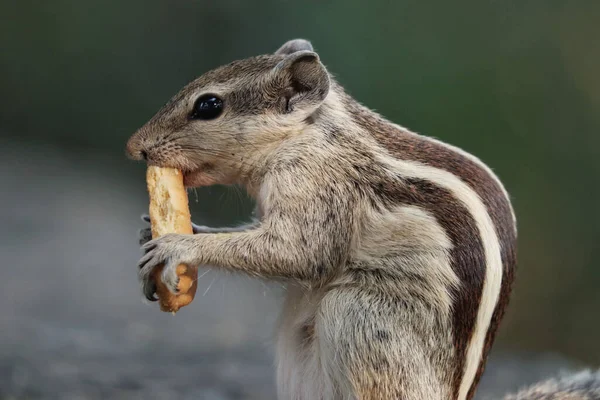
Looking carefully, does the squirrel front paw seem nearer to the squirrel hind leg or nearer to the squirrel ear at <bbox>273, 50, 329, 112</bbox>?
the squirrel hind leg

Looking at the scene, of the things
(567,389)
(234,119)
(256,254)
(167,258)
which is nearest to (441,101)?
(567,389)

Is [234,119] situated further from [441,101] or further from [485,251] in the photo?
[441,101]

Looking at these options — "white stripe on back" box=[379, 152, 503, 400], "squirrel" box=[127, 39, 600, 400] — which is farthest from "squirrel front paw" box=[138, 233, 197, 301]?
"white stripe on back" box=[379, 152, 503, 400]

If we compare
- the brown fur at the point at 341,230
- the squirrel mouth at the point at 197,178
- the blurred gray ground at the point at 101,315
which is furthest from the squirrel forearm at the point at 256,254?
the squirrel mouth at the point at 197,178

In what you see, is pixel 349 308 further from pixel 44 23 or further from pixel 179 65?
pixel 44 23

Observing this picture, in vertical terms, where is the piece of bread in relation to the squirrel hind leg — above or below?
above

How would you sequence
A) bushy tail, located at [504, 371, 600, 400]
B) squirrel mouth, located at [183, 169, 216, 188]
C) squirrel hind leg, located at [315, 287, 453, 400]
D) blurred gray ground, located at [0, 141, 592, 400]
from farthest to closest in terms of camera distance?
1. blurred gray ground, located at [0, 141, 592, 400]
2. bushy tail, located at [504, 371, 600, 400]
3. squirrel mouth, located at [183, 169, 216, 188]
4. squirrel hind leg, located at [315, 287, 453, 400]
